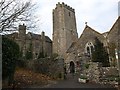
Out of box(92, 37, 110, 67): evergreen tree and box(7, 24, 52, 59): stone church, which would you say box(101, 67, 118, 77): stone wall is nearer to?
box(92, 37, 110, 67): evergreen tree

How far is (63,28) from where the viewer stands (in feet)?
166

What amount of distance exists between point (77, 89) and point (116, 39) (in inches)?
712

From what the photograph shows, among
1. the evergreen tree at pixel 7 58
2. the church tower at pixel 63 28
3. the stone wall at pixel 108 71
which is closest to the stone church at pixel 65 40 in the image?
the church tower at pixel 63 28

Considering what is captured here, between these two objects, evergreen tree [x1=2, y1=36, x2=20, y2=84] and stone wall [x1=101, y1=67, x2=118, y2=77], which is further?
stone wall [x1=101, y1=67, x2=118, y2=77]

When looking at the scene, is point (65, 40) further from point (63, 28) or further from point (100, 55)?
point (100, 55)

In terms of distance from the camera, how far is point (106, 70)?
1802 cm

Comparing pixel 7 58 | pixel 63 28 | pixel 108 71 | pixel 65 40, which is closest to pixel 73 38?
pixel 65 40

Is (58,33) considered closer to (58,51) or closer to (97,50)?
(58,51)

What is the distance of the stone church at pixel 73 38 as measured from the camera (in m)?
29.7

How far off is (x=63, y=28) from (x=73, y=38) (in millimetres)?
4488

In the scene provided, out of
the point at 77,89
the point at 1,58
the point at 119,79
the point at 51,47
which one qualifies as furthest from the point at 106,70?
the point at 51,47

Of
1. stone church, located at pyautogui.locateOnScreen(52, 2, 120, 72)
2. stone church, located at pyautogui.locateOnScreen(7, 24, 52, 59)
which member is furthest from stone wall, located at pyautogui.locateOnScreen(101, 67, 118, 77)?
stone church, located at pyautogui.locateOnScreen(7, 24, 52, 59)

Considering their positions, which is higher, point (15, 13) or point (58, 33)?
point (58, 33)

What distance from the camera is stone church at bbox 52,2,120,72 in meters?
29.7
